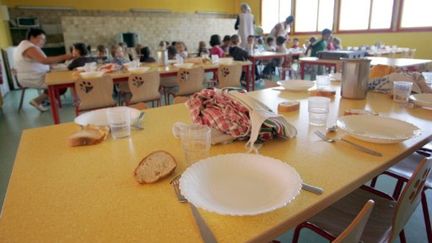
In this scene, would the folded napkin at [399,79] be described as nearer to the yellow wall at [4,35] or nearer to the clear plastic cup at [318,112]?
the clear plastic cup at [318,112]

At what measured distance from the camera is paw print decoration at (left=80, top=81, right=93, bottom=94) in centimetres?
284

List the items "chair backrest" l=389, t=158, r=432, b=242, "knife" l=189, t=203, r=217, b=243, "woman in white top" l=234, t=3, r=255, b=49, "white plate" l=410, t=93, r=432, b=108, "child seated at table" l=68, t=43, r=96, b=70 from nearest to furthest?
"knife" l=189, t=203, r=217, b=243
"chair backrest" l=389, t=158, r=432, b=242
"white plate" l=410, t=93, r=432, b=108
"child seated at table" l=68, t=43, r=96, b=70
"woman in white top" l=234, t=3, r=255, b=49

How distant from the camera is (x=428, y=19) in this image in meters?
7.09

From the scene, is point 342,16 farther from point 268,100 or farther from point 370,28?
point 268,100

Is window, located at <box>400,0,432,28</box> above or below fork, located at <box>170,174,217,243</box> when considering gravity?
above

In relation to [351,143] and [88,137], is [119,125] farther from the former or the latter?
[351,143]

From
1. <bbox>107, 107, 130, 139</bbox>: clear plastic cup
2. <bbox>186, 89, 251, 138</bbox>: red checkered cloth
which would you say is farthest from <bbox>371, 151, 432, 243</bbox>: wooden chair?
<bbox>107, 107, 130, 139</bbox>: clear plastic cup

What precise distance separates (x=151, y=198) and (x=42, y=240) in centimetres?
24

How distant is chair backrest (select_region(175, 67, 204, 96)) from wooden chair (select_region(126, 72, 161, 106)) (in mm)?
329

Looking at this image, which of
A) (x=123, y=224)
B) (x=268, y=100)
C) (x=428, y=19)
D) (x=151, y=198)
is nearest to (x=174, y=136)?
(x=151, y=198)

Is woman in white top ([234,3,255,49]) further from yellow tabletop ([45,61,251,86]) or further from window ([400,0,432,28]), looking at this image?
window ([400,0,432,28])

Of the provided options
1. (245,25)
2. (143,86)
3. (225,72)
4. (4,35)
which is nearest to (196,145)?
(143,86)

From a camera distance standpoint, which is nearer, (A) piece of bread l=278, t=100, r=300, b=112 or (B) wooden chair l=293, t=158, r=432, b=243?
(B) wooden chair l=293, t=158, r=432, b=243

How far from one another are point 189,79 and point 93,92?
1.13 meters
